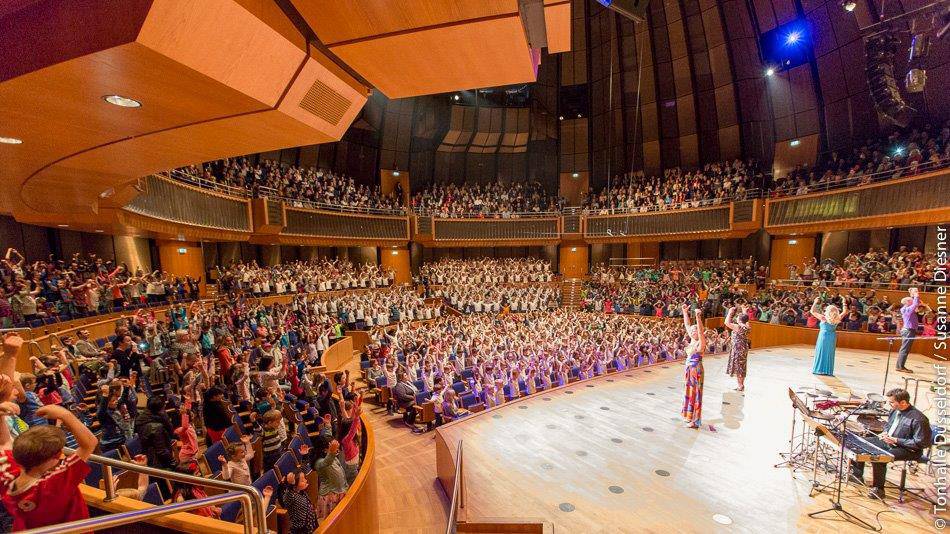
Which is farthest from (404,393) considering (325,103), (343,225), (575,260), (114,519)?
(575,260)

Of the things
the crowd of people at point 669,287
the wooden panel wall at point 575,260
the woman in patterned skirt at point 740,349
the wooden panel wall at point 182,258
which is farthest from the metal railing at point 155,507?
the wooden panel wall at point 575,260

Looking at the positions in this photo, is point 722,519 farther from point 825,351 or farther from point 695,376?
point 825,351

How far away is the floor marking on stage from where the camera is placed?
10.4 feet

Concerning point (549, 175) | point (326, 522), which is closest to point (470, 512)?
point (326, 522)

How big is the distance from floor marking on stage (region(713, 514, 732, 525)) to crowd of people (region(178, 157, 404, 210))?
11.1 meters

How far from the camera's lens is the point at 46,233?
7926 mm

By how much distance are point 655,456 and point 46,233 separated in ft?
37.7

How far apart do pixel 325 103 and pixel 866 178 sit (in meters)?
14.5

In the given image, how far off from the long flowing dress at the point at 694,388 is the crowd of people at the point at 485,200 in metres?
13.4

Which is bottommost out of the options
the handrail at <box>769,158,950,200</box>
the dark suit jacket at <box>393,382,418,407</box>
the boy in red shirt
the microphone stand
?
the dark suit jacket at <box>393,382,418,407</box>

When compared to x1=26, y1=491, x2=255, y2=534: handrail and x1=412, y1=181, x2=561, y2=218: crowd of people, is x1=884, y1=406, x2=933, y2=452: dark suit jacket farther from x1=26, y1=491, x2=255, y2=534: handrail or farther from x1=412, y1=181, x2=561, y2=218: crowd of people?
x1=412, y1=181, x2=561, y2=218: crowd of people

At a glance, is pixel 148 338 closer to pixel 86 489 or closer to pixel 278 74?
pixel 86 489

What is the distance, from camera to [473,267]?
680 inches

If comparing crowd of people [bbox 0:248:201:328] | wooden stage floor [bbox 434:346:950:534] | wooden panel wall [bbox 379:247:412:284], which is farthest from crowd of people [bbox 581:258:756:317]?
crowd of people [bbox 0:248:201:328]
